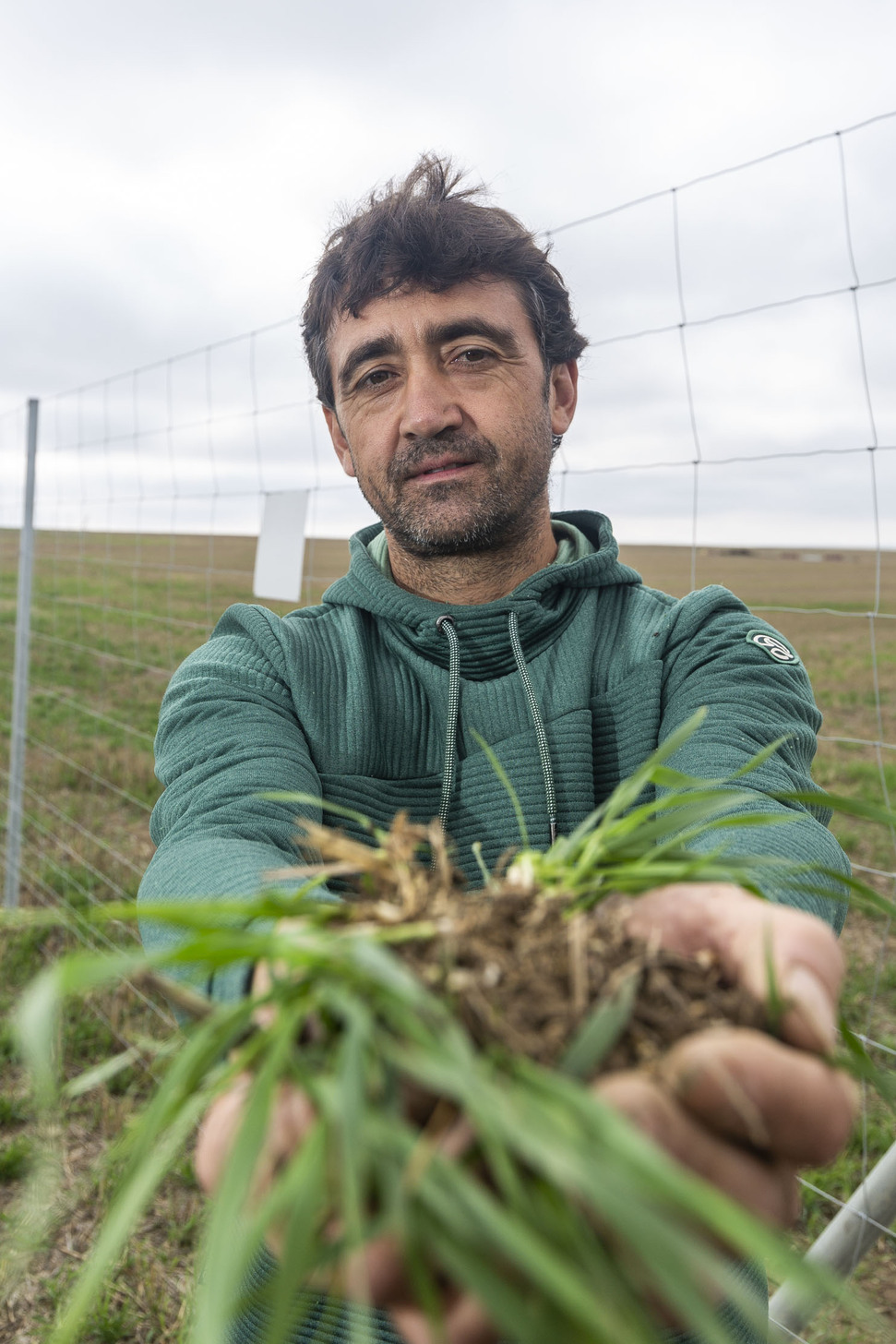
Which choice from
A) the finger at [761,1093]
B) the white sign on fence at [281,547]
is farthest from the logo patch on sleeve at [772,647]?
the white sign on fence at [281,547]

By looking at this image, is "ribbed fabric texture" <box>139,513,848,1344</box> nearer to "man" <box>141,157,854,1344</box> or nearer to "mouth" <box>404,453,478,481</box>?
"man" <box>141,157,854,1344</box>

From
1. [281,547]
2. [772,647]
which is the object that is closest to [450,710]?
[772,647]

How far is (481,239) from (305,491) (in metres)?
1.11

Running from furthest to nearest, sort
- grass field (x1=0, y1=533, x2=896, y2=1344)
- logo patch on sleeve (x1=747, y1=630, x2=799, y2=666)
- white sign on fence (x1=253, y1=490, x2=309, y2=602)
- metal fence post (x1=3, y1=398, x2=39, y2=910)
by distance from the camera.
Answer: metal fence post (x1=3, y1=398, x2=39, y2=910)
white sign on fence (x1=253, y1=490, x2=309, y2=602)
grass field (x1=0, y1=533, x2=896, y2=1344)
logo patch on sleeve (x1=747, y1=630, x2=799, y2=666)

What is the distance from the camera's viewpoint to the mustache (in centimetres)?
185

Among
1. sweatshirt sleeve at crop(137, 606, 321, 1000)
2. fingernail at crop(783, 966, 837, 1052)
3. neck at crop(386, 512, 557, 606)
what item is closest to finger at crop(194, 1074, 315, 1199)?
sweatshirt sleeve at crop(137, 606, 321, 1000)

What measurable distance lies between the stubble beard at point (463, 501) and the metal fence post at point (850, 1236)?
4.57 feet

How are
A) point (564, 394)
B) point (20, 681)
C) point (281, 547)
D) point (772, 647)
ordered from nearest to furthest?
point (772, 647), point (564, 394), point (281, 547), point (20, 681)

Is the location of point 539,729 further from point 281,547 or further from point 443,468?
point 281,547

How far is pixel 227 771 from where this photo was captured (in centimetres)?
140

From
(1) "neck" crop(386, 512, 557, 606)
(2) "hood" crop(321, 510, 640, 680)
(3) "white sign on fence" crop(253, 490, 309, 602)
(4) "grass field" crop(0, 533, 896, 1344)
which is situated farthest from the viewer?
(3) "white sign on fence" crop(253, 490, 309, 602)

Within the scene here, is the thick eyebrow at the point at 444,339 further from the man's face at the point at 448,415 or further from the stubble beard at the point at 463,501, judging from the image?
the stubble beard at the point at 463,501

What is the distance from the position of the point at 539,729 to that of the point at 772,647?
1.47 ft

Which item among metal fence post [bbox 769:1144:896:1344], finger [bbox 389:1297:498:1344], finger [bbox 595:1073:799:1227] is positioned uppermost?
finger [bbox 595:1073:799:1227]
